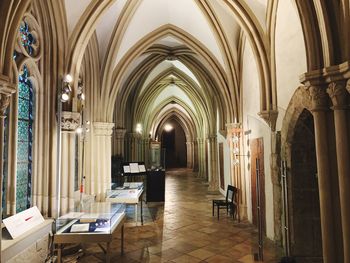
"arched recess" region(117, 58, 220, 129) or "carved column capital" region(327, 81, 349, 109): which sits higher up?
"arched recess" region(117, 58, 220, 129)

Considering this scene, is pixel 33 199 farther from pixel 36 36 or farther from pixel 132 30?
pixel 132 30

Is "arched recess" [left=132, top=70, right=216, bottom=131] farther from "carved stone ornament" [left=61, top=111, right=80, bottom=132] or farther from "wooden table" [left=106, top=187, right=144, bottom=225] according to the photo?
"carved stone ornament" [left=61, top=111, right=80, bottom=132]

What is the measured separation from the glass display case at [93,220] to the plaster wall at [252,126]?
9.79ft

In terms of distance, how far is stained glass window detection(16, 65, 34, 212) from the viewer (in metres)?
4.34

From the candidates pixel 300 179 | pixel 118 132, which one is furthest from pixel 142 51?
pixel 300 179

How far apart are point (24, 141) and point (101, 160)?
3415mm

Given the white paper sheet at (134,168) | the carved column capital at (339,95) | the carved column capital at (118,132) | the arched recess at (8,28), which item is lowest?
the white paper sheet at (134,168)

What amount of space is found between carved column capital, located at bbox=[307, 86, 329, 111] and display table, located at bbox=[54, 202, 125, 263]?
3.21 meters

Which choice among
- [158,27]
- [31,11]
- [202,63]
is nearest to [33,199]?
[31,11]

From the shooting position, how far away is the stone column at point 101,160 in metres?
7.54

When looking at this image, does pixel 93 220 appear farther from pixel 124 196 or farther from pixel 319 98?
pixel 319 98

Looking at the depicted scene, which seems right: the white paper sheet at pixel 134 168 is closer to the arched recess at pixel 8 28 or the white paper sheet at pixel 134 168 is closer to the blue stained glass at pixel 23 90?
the blue stained glass at pixel 23 90

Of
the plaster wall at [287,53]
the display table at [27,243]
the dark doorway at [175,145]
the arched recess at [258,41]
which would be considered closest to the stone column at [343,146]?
the plaster wall at [287,53]

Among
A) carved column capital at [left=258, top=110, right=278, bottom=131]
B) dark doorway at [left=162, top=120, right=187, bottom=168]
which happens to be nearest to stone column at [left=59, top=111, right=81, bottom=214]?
carved column capital at [left=258, top=110, right=278, bottom=131]
